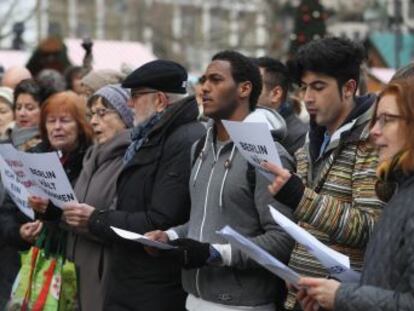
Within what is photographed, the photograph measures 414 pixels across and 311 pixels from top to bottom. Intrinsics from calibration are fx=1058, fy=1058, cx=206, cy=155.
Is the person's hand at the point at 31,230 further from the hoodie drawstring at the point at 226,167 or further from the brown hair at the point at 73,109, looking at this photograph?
the hoodie drawstring at the point at 226,167

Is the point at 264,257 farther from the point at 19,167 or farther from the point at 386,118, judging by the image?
the point at 19,167

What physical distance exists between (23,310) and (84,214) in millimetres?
1011

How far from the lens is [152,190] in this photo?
5.63 m

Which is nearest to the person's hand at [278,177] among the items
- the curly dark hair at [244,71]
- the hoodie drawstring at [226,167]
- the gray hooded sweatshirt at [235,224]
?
the gray hooded sweatshirt at [235,224]

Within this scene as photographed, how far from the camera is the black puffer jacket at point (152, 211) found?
5.56m

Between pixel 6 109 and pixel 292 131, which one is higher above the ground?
pixel 292 131

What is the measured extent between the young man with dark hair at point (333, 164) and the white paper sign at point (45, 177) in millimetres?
1522

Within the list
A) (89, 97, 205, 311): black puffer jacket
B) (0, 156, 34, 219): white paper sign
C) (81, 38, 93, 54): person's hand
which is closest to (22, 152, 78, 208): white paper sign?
(89, 97, 205, 311): black puffer jacket

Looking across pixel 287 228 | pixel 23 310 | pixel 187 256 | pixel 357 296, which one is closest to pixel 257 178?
pixel 187 256

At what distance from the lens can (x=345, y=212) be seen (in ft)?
14.1

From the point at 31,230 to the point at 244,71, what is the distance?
2137 millimetres

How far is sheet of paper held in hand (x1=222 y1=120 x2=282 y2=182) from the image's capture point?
4.42m

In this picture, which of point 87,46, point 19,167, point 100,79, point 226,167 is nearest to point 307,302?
point 226,167

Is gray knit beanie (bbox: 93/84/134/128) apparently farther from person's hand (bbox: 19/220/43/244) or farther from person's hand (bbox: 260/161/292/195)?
person's hand (bbox: 260/161/292/195)
